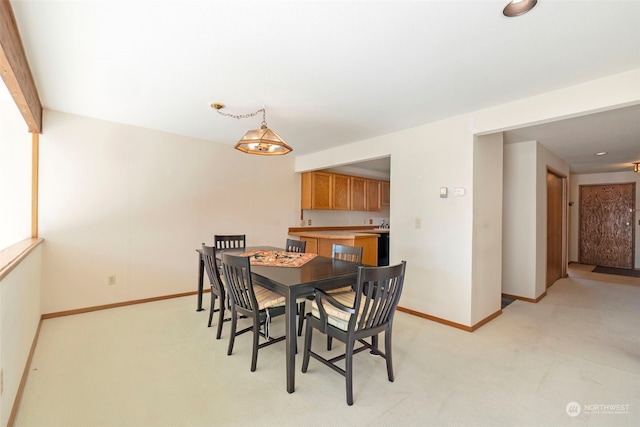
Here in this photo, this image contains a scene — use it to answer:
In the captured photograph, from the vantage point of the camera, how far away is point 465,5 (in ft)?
4.95

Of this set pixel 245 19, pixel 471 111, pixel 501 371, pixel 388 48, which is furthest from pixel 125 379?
pixel 471 111

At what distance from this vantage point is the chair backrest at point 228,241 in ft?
12.3

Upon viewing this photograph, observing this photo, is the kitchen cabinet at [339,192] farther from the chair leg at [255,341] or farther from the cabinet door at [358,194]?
the chair leg at [255,341]

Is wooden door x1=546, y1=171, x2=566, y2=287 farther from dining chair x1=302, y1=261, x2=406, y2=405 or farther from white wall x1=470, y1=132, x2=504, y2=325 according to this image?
dining chair x1=302, y1=261, x2=406, y2=405

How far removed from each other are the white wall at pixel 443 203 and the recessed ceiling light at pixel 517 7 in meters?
1.31

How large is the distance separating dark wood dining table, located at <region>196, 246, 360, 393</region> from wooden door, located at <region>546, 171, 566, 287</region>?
4217 millimetres

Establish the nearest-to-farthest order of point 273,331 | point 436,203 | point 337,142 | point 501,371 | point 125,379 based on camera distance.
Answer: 1. point 125,379
2. point 501,371
3. point 273,331
4. point 436,203
5. point 337,142

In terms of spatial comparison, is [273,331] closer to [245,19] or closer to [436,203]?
[436,203]

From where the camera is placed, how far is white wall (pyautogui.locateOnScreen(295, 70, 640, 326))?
279cm

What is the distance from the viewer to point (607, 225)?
6.69 meters

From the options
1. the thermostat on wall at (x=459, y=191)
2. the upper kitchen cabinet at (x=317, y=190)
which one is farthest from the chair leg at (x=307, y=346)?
the upper kitchen cabinet at (x=317, y=190)

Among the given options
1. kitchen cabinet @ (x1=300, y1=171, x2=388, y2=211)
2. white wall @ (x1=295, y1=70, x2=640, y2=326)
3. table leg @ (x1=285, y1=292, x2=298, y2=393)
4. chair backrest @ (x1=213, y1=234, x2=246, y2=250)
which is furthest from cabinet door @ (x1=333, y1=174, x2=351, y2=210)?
table leg @ (x1=285, y1=292, x2=298, y2=393)

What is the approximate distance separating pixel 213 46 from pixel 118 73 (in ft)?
3.28

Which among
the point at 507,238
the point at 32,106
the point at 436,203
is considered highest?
the point at 32,106
